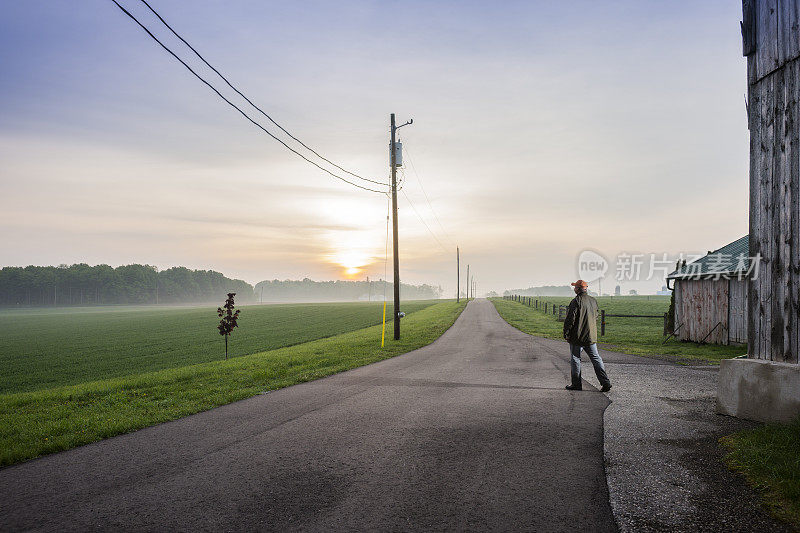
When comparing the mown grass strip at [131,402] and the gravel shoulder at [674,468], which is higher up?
the gravel shoulder at [674,468]

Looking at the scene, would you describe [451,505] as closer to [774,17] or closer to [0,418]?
[774,17]

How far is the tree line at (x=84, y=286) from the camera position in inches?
5871

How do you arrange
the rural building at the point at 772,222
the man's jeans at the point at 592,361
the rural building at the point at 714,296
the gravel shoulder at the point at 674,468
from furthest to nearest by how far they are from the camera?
1. the rural building at the point at 714,296
2. the man's jeans at the point at 592,361
3. the rural building at the point at 772,222
4. the gravel shoulder at the point at 674,468

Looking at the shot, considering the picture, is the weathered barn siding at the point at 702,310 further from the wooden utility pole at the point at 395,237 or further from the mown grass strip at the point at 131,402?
the mown grass strip at the point at 131,402

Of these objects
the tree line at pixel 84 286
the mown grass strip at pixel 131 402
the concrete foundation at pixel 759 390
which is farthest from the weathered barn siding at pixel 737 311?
the tree line at pixel 84 286

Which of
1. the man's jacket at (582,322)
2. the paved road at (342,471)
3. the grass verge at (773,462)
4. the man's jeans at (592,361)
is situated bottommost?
the paved road at (342,471)

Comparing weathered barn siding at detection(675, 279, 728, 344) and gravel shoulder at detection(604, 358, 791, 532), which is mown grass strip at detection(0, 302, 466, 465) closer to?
gravel shoulder at detection(604, 358, 791, 532)

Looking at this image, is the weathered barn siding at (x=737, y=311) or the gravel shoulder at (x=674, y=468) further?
the weathered barn siding at (x=737, y=311)

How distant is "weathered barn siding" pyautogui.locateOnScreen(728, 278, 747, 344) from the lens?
50.9 feet

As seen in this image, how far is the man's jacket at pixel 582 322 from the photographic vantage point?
8516 millimetres

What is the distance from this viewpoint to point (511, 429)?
234 inches

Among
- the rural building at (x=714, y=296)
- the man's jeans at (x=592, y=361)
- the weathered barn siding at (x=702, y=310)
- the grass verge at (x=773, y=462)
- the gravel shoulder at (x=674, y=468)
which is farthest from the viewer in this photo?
the weathered barn siding at (x=702, y=310)

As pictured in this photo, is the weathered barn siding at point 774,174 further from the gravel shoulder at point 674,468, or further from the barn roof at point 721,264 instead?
the barn roof at point 721,264

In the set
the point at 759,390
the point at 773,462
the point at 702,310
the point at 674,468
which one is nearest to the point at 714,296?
the point at 702,310
